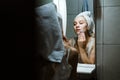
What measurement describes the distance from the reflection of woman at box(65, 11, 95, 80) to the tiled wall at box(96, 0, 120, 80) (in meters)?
0.04

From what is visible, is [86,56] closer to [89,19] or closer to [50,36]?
[89,19]

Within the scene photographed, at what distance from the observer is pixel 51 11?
97 centimetres

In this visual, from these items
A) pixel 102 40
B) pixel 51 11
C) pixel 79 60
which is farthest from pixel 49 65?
pixel 102 40

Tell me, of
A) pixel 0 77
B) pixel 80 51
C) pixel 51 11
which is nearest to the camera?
pixel 0 77

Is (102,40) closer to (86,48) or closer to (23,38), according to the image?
(86,48)

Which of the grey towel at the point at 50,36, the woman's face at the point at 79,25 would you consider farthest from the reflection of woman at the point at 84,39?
the grey towel at the point at 50,36

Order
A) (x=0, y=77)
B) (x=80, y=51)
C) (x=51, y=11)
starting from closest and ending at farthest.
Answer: (x=0, y=77) < (x=51, y=11) < (x=80, y=51)

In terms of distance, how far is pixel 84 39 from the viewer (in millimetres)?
Answer: 1328

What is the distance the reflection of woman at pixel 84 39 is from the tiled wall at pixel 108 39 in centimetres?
4

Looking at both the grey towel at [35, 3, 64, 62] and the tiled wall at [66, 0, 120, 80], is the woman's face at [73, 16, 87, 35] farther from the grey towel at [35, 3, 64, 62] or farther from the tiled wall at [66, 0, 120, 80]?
the grey towel at [35, 3, 64, 62]

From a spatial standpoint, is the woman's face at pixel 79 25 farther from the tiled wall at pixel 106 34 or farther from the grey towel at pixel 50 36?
the grey towel at pixel 50 36

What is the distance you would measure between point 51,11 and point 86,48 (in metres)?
0.45

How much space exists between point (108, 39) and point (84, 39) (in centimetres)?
15

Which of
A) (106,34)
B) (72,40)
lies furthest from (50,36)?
(106,34)
